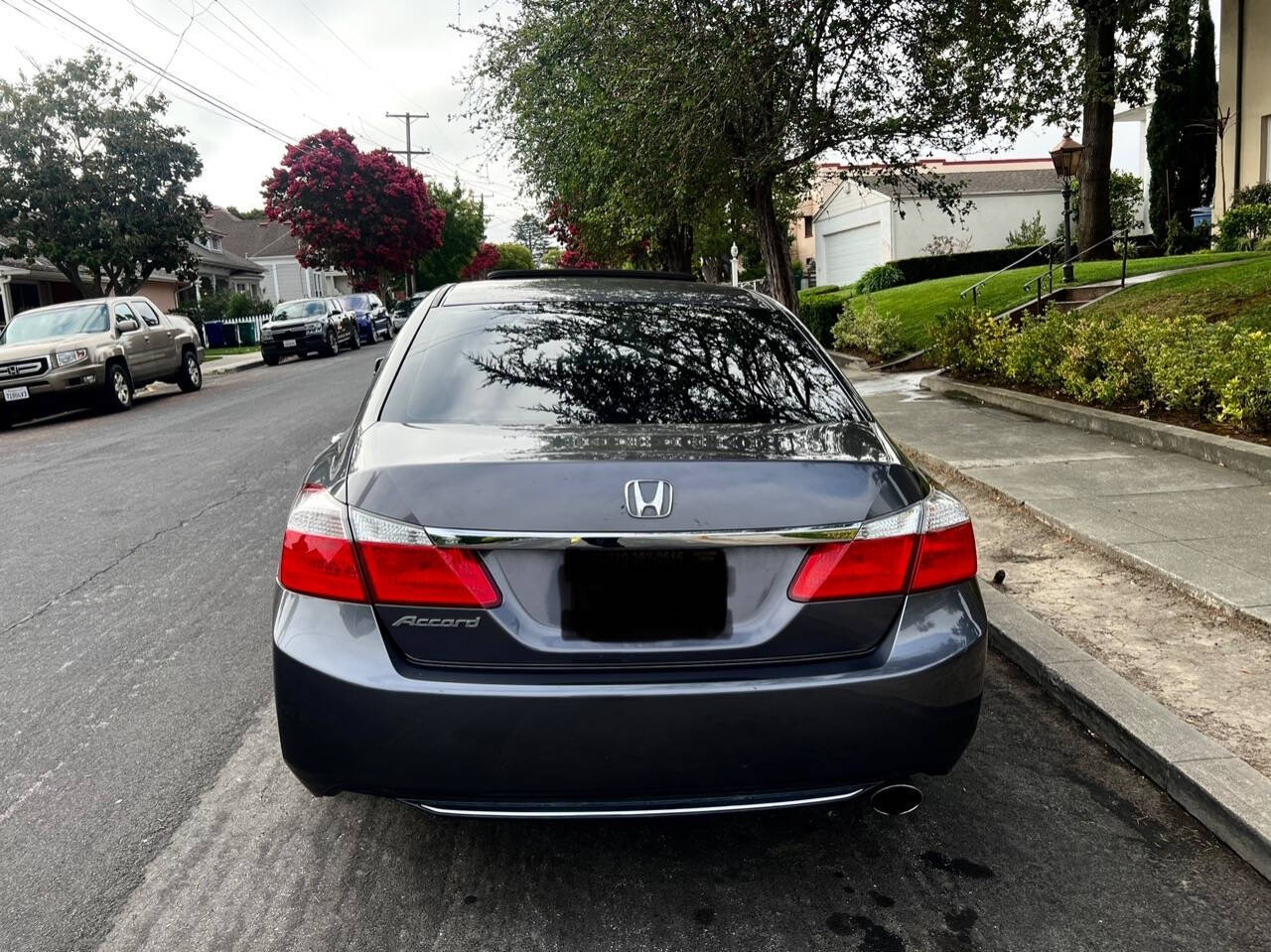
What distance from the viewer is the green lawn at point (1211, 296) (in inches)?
432

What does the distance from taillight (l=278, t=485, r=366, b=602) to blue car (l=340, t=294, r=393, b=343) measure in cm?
3011

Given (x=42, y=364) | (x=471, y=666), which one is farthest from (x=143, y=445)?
(x=471, y=666)

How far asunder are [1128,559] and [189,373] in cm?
1752

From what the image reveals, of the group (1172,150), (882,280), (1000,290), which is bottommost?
(1000,290)

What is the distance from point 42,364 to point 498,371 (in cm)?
1399

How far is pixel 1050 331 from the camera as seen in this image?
10656 millimetres

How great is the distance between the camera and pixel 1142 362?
901 centimetres

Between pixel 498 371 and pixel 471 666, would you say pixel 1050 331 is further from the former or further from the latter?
pixel 471 666

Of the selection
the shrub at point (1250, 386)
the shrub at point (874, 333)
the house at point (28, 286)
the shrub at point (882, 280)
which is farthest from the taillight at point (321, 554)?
the shrub at point (882, 280)

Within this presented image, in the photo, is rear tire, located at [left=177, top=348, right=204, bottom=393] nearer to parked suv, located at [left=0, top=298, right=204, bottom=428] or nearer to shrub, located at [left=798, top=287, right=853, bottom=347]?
parked suv, located at [left=0, top=298, right=204, bottom=428]

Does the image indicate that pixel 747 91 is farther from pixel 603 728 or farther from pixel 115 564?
pixel 603 728

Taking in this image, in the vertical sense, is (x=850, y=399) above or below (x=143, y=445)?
above

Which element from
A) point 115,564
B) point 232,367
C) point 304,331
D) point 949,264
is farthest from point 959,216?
point 115,564

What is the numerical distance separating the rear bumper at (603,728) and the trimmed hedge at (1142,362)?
624cm
